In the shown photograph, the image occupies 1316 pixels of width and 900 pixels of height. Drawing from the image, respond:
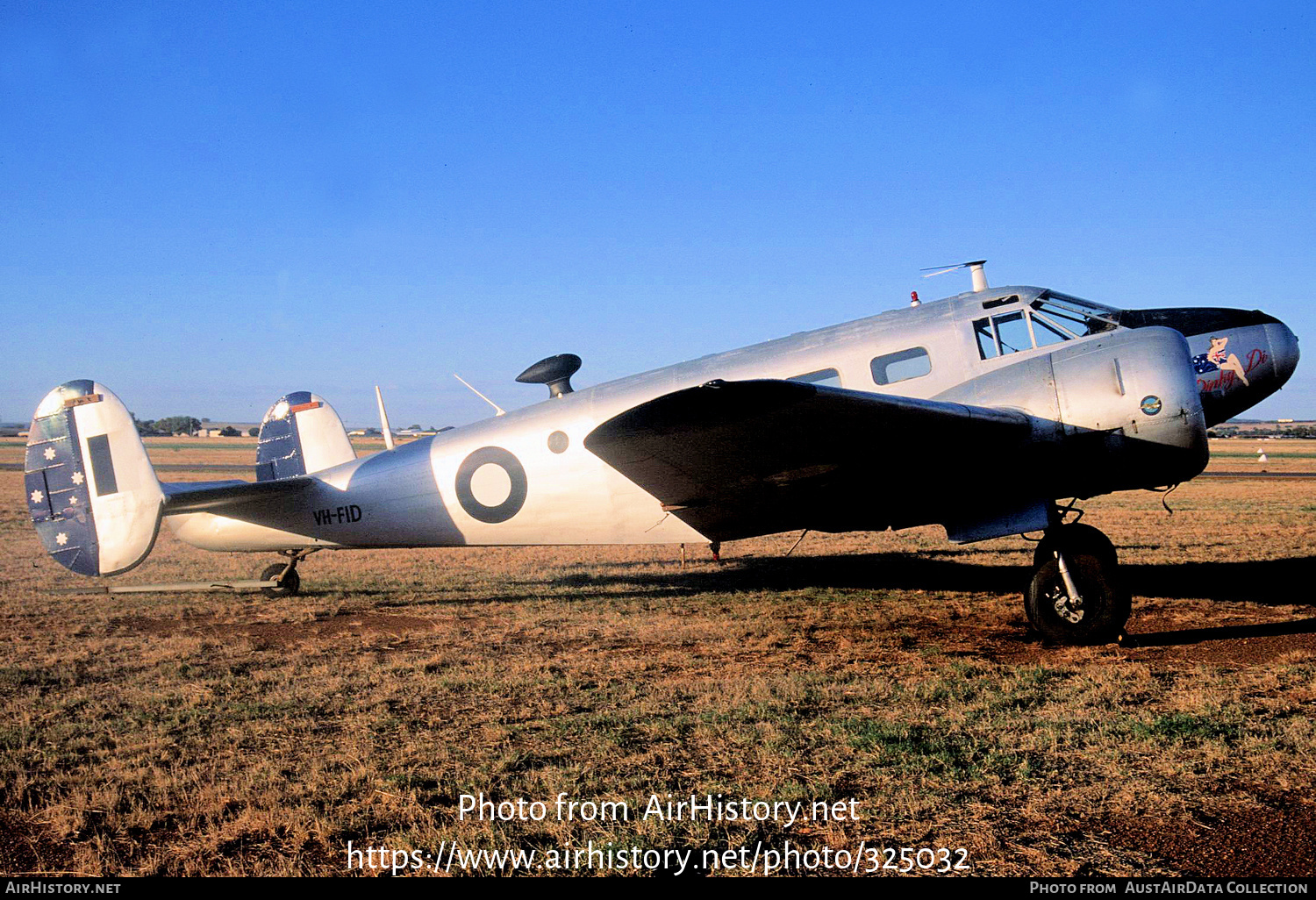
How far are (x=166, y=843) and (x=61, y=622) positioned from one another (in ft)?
21.8

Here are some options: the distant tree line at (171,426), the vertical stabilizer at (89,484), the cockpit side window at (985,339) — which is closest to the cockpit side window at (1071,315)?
the cockpit side window at (985,339)

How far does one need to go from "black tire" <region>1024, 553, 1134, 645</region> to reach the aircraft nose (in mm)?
2552

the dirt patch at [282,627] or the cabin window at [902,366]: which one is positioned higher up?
the cabin window at [902,366]

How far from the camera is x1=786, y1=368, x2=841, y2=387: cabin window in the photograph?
7.96 meters

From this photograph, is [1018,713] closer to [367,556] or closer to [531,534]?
[531,534]

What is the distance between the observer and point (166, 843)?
3.44 meters

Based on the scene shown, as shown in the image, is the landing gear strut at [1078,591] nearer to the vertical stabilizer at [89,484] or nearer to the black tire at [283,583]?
the black tire at [283,583]

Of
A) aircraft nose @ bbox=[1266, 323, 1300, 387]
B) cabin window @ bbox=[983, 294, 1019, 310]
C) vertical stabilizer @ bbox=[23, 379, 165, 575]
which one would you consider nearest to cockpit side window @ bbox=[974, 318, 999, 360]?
cabin window @ bbox=[983, 294, 1019, 310]

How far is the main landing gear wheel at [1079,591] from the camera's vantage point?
264 inches

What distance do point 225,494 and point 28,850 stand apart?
634cm

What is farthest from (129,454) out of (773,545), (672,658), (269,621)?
(773,545)

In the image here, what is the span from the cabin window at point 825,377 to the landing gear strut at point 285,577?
6462mm

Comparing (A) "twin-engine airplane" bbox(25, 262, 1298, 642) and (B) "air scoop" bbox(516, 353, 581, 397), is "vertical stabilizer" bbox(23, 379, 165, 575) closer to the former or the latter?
(A) "twin-engine airplane" bbox(25, 262, 1298, 642)

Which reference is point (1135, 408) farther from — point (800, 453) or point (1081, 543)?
point (800, 453)
